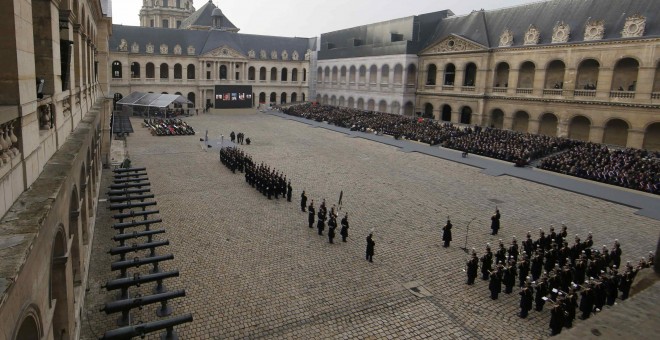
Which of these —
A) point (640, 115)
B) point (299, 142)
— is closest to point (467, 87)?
point (640, 115)

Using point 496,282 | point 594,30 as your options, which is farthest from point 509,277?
point 594,30

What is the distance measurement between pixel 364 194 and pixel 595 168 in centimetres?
1663

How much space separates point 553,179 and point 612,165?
4212 mm

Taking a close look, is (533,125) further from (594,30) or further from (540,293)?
(540,293)

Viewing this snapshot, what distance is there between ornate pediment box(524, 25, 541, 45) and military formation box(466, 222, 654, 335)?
3173 centimetres

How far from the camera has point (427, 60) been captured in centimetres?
5300

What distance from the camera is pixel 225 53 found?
236 ft

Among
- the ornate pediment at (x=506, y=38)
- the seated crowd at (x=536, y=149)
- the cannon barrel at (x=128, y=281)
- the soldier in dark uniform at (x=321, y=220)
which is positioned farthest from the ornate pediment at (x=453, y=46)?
the cannon barrel at (x=128, y=281)

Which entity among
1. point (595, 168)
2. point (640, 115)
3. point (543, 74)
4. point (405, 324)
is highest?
point (543, 74)

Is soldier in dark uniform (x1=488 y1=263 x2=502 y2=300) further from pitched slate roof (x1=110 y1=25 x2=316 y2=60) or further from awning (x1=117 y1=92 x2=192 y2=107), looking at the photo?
pitched slate roof (x1=110 y1=25 x2=316 y2=60)

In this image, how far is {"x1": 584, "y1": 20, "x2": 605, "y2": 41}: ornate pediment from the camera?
1411 inches

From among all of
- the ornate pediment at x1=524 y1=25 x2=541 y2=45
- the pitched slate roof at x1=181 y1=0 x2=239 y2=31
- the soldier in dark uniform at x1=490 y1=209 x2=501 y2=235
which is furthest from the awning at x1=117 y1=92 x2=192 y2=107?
the soldier in dark uniform at x1=490 y1=209 x2=501 y2=235

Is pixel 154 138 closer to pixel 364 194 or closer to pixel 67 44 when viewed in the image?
pixel 364 194

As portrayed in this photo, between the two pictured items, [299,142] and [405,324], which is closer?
[405,324]
